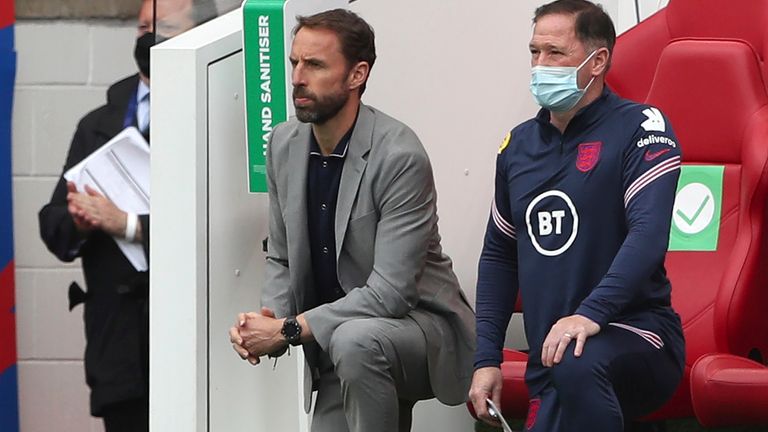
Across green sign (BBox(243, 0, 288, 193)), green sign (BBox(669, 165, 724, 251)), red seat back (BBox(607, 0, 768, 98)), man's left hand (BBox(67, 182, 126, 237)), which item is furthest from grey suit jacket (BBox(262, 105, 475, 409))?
red seat back (BBox(607, 0, 768, 98))

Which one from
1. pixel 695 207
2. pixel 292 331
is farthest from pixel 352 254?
pixel 695 207

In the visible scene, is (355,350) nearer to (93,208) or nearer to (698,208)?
(93,208)

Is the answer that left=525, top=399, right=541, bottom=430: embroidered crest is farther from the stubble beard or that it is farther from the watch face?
the stubble beard

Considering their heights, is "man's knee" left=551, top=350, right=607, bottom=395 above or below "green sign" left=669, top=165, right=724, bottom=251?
below

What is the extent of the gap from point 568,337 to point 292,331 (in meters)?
0.79

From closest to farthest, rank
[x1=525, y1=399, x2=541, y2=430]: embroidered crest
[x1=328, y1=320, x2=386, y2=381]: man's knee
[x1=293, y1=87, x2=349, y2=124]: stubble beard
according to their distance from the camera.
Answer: [x1=525, y1=399, x2=541, y2=430]: embroidered crest, [x1=328, y1=320, x2=386, y2=381]: man's knee, [x1=293, y1=87, x2=349, y2=124]: stubble beard

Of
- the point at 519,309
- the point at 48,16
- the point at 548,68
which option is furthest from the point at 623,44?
the point at 48,16

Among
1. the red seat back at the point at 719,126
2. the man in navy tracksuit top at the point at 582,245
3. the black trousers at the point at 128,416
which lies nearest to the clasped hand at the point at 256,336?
the man in navy tracksuit top at the point at 582,245

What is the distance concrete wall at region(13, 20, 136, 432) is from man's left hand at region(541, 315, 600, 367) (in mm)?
3190

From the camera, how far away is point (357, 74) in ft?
15.9

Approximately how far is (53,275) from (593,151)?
3.16 m

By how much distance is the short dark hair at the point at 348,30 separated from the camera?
4.82 meters

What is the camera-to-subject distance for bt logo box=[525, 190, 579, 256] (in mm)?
4379

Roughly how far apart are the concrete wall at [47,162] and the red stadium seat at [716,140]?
2200 mm
